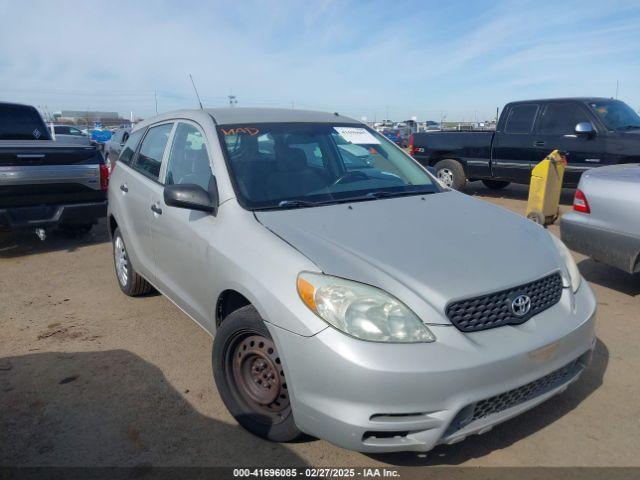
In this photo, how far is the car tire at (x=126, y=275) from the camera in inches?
183

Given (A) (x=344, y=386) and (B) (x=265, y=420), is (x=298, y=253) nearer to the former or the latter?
(A) (x=344, y=386)

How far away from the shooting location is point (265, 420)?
2.70m

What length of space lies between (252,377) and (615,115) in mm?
8787

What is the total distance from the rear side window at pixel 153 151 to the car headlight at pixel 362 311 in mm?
2205

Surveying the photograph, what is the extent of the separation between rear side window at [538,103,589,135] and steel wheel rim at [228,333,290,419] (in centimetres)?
830

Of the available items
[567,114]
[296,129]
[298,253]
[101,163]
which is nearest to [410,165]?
[296,129]

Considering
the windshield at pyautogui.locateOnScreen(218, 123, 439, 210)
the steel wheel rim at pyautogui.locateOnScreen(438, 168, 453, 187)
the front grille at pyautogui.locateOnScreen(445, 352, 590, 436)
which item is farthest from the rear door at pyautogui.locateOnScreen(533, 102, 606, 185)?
the front grille at pyautogui.locateOnScreen(445, 352, 590, 436)

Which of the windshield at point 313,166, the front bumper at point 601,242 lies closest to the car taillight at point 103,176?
the windshield at point 313,166

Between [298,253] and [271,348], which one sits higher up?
[298,253]

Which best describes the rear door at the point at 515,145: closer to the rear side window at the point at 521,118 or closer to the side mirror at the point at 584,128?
the rear side window at the point at 521,118

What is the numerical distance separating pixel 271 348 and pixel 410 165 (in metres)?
2.04

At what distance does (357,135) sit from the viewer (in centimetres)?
399

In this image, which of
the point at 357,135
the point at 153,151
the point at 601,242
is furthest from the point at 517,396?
the point at 153,151

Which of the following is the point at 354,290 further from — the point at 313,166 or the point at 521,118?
the point at 521,118
